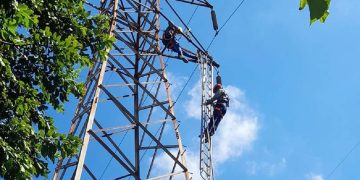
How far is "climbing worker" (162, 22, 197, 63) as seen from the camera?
10516mm

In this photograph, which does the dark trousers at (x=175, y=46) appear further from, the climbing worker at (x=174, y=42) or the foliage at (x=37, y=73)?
the foliage at (x=37, y=73)

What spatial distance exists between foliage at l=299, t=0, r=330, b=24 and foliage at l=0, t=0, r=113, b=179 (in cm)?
304

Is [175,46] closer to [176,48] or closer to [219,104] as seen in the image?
[176,48]

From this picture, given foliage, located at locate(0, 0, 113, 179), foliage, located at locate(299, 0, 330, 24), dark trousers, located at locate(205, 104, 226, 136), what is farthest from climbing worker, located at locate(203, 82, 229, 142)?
foliage, located at locate(299, 0, 330, 24)

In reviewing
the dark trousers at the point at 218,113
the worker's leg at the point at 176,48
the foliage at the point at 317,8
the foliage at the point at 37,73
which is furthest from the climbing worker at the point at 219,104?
the foliage at the point at 317,8

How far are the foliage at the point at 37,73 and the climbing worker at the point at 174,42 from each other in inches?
204

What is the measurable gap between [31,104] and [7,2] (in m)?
1.13

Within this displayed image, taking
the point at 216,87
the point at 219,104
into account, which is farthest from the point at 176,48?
the point at 219,104

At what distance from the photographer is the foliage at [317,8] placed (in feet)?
3.57

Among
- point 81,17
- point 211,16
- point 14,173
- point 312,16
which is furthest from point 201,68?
point 312,16

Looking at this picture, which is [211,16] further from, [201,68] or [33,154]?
[33,154]

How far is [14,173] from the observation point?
398 cm

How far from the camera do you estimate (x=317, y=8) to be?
3.59ft

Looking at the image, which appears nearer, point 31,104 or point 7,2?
point 7,2
